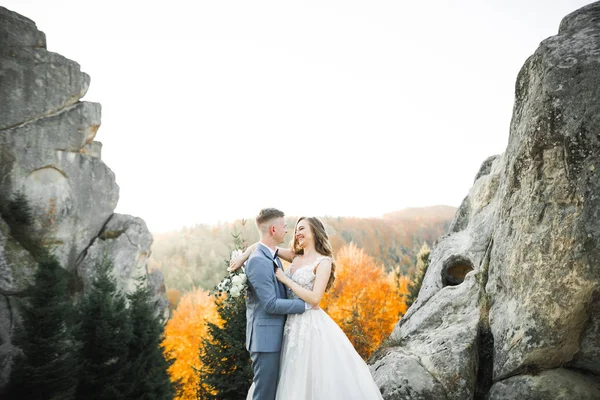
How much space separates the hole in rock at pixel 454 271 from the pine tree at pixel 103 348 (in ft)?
40.4

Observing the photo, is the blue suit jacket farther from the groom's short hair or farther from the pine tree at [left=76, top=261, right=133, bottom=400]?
the pine tree at [left=76, top=261, right=133, bottom=400]

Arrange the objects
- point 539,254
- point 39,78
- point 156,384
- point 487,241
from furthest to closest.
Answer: point 39,78 < point 156,384 < point 487,241 < point 539,254

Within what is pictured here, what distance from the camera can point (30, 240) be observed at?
69.5 ft

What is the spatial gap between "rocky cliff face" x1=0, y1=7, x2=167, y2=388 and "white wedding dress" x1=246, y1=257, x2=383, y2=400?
18.8 metres

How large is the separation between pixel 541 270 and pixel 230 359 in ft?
27.0

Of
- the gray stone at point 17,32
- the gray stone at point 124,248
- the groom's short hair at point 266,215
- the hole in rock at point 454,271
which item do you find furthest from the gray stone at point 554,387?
the gray stone at point 17,32

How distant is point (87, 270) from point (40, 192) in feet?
17.2

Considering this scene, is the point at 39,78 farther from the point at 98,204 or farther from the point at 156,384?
the point at 156,384

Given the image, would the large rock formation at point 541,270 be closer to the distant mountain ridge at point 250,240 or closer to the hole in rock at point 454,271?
the hole in rock at point 454,271

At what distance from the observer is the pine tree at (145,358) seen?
15203 millimetres

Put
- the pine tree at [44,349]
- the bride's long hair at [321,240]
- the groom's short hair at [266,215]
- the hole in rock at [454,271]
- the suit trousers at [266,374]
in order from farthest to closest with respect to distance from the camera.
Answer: the pine tree at [44,349] < the hole in rock at [454,271] < the bride's long hair at [321,240] < the groom's short hair at [266,215] < the suit trousers at [266,374]

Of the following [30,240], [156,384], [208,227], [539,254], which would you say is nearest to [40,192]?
[30,240]

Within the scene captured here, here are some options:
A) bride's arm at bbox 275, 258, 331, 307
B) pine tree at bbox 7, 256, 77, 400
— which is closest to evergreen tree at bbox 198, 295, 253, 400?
pine tree at bbox 7, 256, 77, 400

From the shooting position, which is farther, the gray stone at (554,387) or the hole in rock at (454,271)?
the hole in rock at (454,271)
